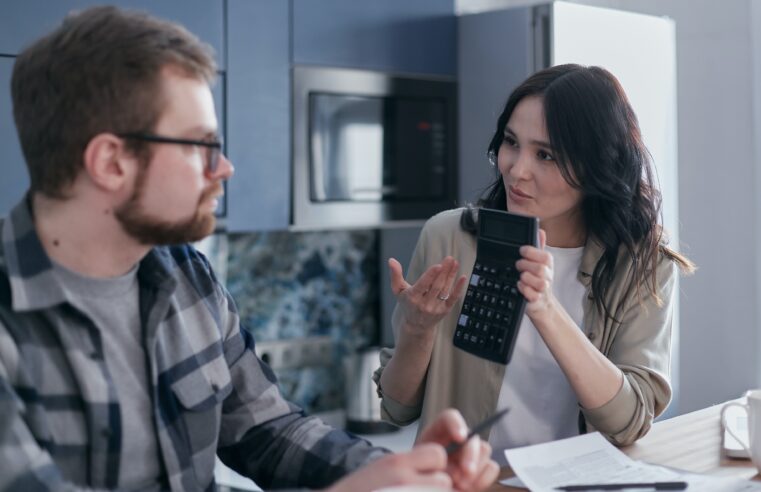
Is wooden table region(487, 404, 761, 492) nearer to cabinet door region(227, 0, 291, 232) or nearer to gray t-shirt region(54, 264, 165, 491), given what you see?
gray t-shirt region(54, 264, 165, 491)

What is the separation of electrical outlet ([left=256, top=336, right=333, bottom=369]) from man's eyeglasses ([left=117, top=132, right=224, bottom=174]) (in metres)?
1.69

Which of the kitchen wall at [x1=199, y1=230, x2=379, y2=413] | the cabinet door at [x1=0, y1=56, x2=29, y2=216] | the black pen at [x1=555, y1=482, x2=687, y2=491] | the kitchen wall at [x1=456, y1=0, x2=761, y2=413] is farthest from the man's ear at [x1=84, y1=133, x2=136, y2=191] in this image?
the kitchen wall at [x1=456, y1=0, x2=761, y2=413]

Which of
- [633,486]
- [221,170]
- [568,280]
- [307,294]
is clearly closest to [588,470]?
[633,486]

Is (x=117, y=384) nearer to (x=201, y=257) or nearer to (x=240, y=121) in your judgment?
(x=201, y=257)

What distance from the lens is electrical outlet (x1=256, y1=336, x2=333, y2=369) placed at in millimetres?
2840

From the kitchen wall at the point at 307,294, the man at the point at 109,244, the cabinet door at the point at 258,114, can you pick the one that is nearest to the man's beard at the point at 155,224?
the man at the point at 109,244

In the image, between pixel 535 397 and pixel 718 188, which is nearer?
pixel 535 397

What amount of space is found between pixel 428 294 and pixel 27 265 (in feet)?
2.00

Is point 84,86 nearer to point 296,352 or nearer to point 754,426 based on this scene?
point 754,426

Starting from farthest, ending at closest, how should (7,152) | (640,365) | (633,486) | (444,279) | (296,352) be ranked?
(296,352) < (7,152) < (640,365) < (444,279) < (633,486)

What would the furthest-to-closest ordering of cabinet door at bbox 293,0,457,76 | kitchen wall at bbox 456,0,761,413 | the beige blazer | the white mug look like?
1. kitchen wall at bbox 456,0,761,413
2. cabinet door at bbox 293,0,457,76
3. the beige blazer
4. the white mug

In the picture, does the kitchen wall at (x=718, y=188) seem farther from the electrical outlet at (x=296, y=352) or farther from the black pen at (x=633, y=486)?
the black pen at (x=633, y=486)

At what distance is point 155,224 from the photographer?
1.12 metres

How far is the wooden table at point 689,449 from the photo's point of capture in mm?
1380
